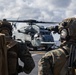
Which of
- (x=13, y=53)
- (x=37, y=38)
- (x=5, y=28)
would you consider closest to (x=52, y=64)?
(x=13, y=53)

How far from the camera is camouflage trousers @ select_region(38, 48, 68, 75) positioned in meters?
3.57

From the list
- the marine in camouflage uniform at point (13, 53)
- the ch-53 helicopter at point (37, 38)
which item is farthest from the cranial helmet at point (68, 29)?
the ch-53 helicopter at point (37, 38)

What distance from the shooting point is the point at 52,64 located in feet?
11.8

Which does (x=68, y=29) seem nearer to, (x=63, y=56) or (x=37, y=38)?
(x=63, y=56)

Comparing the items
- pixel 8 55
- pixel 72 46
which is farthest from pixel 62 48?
pixel 8 55

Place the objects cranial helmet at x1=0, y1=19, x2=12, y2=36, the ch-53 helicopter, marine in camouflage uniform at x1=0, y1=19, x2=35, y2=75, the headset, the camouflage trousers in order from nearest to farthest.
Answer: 1. the camouflage trousers
2. the headset
3. marine in camouflage uniform at x1=0, y1=19, x2=35, y2=75
4. cranial helmet at x1=0, y1=19, x2=12, y2=36
5. the ch-53 helicopter

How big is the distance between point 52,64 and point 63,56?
0.52ft

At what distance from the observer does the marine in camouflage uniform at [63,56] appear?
11.8 feet

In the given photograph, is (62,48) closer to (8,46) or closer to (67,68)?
(67,68)

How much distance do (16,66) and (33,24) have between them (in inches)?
1442

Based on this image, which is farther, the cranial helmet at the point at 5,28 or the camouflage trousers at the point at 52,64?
the cranial helmet at the point at 5,28

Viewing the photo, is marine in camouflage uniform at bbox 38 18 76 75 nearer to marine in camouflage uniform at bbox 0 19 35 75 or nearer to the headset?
the headset

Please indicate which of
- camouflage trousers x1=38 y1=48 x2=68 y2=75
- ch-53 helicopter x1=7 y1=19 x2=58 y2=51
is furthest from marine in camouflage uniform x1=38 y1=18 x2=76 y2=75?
ch-53 helicopter x1=7 y1=19 x2=58 y2=51

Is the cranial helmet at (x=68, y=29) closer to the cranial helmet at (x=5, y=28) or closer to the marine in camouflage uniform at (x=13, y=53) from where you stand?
the marine in camouflage uniform at (x=13, y=53)
